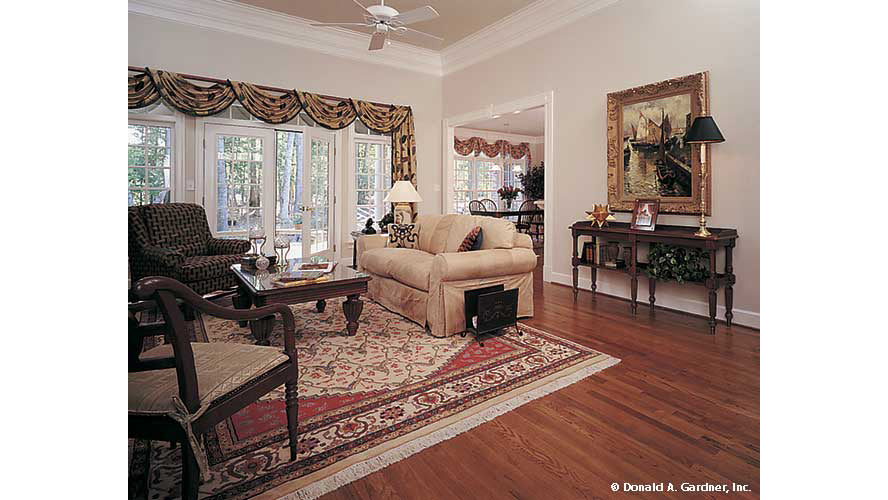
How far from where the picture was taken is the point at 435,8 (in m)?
5.45

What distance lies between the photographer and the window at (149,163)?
520cm

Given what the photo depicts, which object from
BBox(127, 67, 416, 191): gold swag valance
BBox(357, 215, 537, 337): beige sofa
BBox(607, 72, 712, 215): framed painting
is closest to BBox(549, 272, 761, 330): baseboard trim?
BBox(607, 72, 712, 215): framed painting

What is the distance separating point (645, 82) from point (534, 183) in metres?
7.44

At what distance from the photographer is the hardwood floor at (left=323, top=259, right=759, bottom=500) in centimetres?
169

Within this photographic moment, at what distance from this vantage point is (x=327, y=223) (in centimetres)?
677

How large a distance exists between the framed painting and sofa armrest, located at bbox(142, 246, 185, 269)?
4.23 meters

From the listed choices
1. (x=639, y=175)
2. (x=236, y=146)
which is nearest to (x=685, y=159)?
(x=639, y=175)

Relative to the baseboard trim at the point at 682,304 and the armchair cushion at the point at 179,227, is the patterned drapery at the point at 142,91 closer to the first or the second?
the armchair cushion at the point at 179,227

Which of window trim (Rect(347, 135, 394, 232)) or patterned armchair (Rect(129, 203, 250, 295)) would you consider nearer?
patterned armchair (Rect(129, 203, 250, 295))

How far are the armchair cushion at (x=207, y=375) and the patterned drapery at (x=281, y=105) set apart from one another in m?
4.43

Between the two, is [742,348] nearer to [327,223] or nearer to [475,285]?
[475,285]

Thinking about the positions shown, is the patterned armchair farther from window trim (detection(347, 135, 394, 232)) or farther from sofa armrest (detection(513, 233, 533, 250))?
sofa armrest (detection(513, 233, 533, 250))

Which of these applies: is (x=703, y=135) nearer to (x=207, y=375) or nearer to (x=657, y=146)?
(x=657, y=146)

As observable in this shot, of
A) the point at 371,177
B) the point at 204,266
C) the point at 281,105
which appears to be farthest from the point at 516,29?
the point at 204,266
